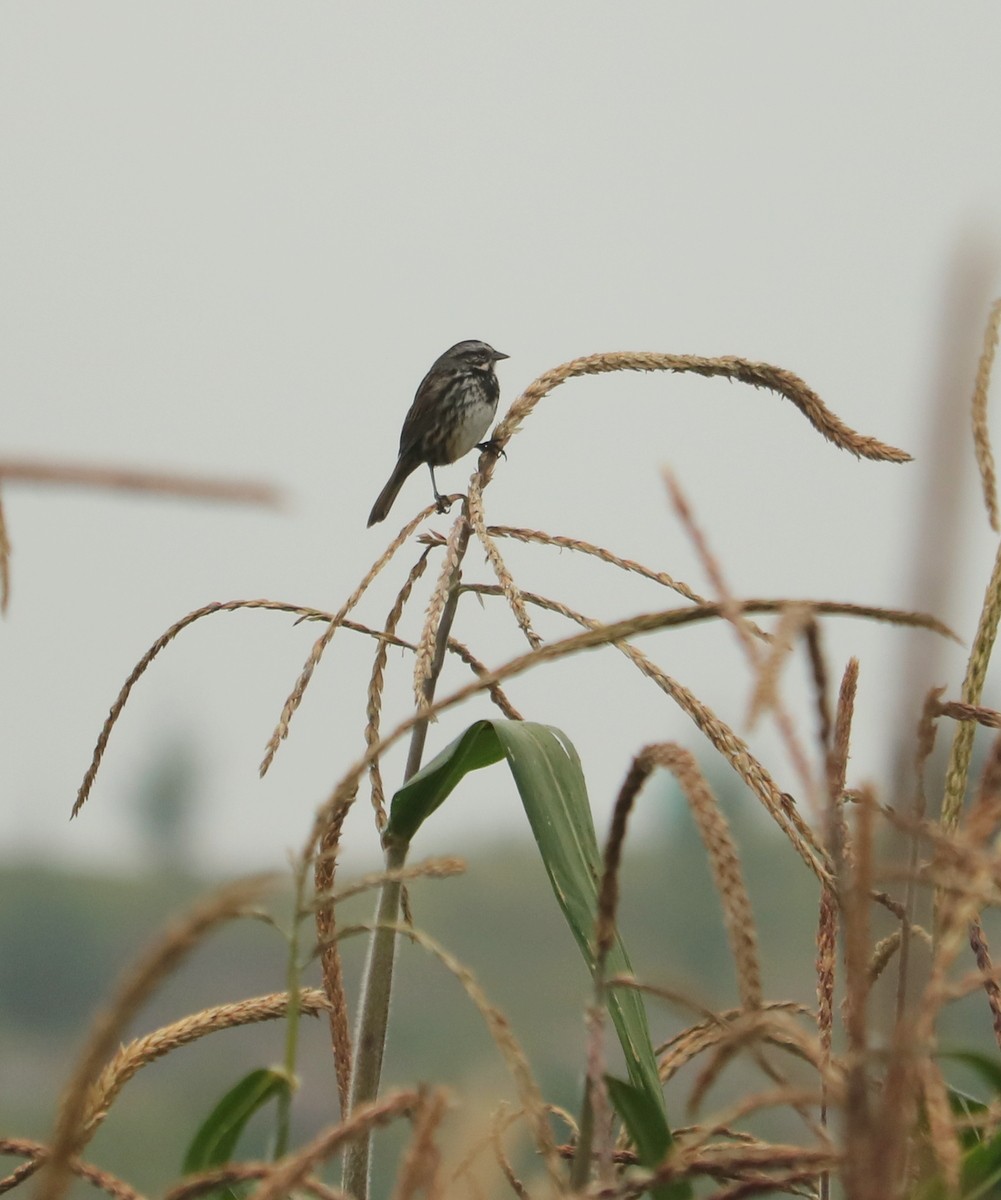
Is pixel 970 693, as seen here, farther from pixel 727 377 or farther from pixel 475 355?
pixel 475 355

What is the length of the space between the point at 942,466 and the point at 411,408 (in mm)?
6236

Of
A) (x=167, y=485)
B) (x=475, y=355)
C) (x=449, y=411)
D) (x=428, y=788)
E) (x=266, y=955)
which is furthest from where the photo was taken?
(x=266, y=955)

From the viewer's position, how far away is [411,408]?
675cm

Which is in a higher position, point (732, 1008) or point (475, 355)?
point (475, 355)

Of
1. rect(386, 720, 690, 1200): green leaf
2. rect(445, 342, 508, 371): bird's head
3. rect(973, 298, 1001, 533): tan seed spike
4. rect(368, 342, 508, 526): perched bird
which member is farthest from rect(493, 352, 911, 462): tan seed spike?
rect(445, 342, 508, 371): bird's head

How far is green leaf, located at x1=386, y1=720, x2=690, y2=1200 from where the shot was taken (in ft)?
3.35

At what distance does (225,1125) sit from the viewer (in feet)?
2.93

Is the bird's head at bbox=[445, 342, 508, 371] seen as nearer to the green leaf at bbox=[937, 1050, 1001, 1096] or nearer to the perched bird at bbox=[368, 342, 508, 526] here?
the perched bird at bbox=[368, 342, 508, 526]

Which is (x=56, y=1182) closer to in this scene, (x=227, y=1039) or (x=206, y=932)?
(x=206, y=932)

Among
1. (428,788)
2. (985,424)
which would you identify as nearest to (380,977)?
(428,788)

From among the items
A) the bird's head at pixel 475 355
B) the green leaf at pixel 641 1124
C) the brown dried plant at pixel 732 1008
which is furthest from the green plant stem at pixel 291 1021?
the bird's head at pixel 475 355

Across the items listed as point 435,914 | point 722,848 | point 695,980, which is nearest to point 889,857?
point 722,848

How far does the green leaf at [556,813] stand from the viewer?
1021 millimetres

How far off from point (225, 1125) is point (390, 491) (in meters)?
6.12
